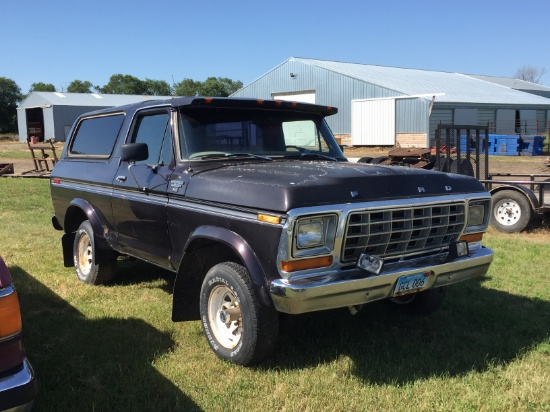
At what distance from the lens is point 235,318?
4.05 metres

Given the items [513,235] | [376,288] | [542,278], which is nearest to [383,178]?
[376,288]

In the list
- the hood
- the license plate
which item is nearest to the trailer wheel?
the hood

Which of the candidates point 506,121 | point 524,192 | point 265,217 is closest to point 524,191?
point 524,192

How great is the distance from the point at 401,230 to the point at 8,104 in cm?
7444

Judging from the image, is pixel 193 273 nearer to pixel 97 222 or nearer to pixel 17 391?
pixel 97 222

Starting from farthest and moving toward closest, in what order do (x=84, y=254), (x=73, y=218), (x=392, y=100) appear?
(x=392, y=100)
(x=73, y=218)
(x=84, y=254)

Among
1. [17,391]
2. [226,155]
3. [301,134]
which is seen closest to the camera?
[17,391]

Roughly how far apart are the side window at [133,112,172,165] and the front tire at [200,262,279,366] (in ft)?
4.22

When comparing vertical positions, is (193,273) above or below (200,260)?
below

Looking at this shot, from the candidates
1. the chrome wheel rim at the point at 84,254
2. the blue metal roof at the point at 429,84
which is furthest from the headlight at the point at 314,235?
the blue metal roof at the point at 429,84

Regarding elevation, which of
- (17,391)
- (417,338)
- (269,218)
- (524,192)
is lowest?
(417,338)

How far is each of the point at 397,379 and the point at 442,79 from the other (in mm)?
43498

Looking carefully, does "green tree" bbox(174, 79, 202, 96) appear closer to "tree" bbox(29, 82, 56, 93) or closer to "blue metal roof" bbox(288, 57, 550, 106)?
"tree" bbox(29, 82, 56, 93)

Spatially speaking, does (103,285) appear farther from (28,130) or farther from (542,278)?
(28,130)
